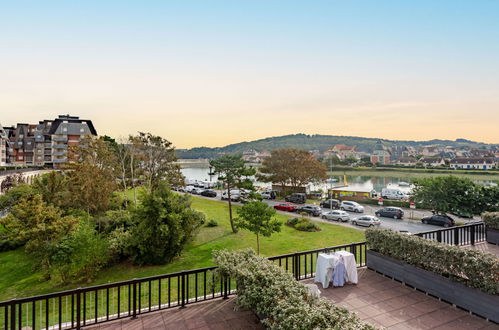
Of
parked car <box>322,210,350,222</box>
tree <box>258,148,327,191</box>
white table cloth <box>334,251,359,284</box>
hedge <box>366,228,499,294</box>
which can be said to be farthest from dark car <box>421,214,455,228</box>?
white table cloth <box>334,251,359,284</box>

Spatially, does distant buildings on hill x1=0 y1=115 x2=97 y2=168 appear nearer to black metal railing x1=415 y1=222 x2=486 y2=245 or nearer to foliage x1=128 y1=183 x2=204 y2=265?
foliage x1=128 y1=183 x2=204 y2=265

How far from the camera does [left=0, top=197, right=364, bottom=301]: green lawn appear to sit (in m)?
14.1

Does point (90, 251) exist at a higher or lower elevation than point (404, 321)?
lower

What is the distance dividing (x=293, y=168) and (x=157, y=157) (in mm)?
20151

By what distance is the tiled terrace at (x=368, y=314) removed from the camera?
5715 millimetres

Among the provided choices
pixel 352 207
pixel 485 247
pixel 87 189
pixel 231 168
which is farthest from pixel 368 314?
pixel 352 207

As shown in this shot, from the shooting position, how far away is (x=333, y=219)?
2792cm

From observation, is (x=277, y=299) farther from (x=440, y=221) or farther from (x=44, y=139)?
(x=44, y=139)

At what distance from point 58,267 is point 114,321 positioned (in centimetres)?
998

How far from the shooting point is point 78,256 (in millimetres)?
13484

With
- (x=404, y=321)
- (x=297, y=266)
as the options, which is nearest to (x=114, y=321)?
(x=297, y=266)

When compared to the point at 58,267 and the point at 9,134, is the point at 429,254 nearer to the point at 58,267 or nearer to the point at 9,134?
the point at 58,267

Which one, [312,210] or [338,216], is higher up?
[312,210]

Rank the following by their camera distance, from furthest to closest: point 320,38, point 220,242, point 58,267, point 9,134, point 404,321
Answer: point 9,134 < point 220,242 < point 320,38 < point 58,267 < point 404,321
